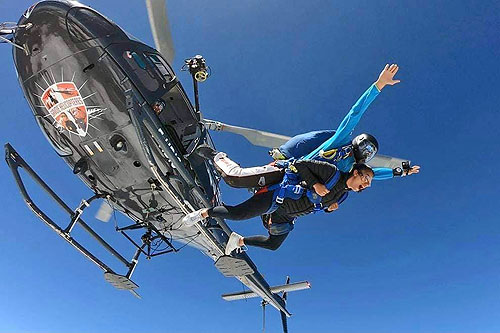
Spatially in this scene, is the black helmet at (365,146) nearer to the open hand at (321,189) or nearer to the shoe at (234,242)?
the open hand at (321,189)

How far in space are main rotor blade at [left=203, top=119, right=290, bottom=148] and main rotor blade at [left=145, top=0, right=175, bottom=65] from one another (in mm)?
1737

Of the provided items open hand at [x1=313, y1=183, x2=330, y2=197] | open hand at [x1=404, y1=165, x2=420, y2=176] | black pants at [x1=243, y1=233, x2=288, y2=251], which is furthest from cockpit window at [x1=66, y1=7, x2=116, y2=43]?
open hand at [x1=404, y1=165, x2=420, y2=176]

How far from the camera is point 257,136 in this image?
332 inches

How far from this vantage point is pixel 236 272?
7363mm

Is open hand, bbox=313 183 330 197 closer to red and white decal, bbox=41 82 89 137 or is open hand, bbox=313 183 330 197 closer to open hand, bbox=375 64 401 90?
open hand, bbox=375 64 401 90

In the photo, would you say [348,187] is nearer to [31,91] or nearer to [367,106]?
[367,106]

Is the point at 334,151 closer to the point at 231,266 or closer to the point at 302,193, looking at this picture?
the point at 302,193

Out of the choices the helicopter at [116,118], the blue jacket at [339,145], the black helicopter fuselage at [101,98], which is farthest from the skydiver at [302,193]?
the black helicopter fuselage at [101,98]

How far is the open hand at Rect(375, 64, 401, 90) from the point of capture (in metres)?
4.90

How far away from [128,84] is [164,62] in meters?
1.08

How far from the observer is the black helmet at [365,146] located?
5.15 meters

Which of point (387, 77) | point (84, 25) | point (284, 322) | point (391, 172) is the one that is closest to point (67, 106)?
point (84, 25)

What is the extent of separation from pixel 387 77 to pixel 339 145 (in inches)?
41.7

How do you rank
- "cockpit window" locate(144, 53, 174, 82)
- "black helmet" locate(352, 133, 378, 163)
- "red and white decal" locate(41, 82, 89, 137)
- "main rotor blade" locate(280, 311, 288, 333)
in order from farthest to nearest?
"main rotor blade" locate(280, 311, 288, 333), "cockpit window" locate(144, 53, 174, 82), "red and white decal" locate(41, 82, 89, 137), "black helmet" locate(352, 133, 378, 163)
